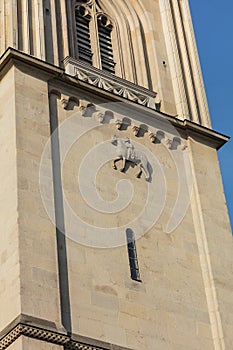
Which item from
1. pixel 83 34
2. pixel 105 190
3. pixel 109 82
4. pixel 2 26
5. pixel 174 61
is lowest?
pixel 105 190

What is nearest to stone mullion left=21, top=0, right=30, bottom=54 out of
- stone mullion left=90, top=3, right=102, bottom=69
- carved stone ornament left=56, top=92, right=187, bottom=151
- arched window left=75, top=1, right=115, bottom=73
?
carved stone ornament left=56, top=92, right=187, bottom=151

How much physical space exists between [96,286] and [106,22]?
29.3ft

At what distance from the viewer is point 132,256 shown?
21422mm

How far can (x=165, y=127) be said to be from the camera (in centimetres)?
2438

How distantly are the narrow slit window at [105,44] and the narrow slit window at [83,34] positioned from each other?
14.8 inches

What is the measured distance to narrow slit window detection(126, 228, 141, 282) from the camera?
69.4 ft

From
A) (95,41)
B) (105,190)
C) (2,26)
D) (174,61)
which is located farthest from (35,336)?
(174,61)

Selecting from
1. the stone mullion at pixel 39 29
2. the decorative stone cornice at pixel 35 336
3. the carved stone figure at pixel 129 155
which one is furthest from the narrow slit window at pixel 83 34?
the decorative stone cornice at pixel 35 336

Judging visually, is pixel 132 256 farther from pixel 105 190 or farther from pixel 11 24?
pixel 11 24

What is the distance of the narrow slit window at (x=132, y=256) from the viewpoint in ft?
69.4

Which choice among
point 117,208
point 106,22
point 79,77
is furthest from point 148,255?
point 106,22

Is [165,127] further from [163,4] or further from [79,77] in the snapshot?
[163,4]

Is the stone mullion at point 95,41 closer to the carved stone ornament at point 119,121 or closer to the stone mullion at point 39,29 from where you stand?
the stone mullion at point 39,29

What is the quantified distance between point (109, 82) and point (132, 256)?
4.95 meters
